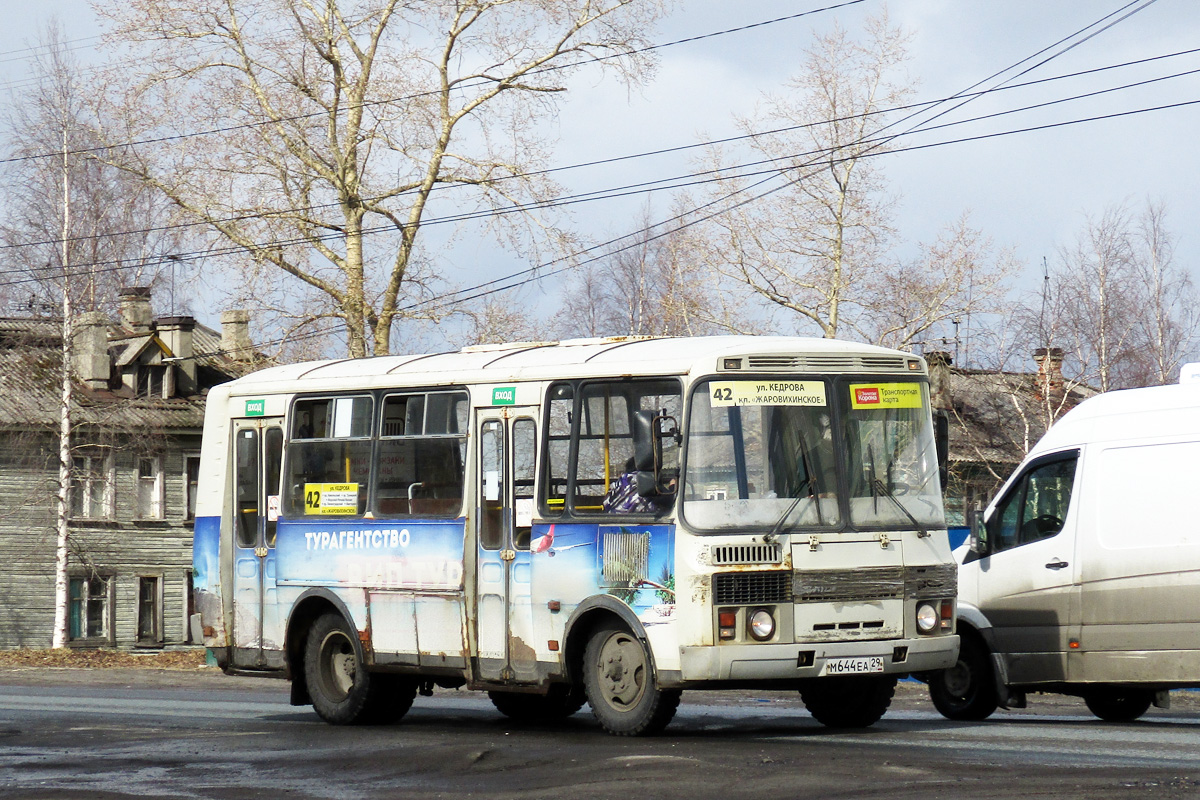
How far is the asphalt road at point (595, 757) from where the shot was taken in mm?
9234

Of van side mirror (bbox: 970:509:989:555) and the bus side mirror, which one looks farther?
van side mirror (bbox: 970:509:989:555)

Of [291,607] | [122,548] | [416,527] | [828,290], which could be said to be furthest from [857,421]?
[122,548]

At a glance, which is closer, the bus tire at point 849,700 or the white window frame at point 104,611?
the bus tire at point 849,700

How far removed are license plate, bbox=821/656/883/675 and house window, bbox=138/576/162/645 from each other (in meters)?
39.7

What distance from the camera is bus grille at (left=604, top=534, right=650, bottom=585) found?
1180cm

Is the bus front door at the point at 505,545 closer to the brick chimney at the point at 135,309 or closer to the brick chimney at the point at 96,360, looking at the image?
the brick chimney at the point at 96,360

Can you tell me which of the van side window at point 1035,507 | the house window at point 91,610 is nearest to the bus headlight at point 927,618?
the van side window at point 1035,507

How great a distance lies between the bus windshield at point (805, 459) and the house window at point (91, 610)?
3791 cm

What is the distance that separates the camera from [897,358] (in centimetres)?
1253

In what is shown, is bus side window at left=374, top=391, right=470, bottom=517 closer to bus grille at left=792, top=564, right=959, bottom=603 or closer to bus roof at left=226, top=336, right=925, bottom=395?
bus roof at left=226, top=336, right=925, bottom=395

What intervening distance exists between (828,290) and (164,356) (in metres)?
20.2

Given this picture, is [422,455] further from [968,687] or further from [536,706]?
[968,687]

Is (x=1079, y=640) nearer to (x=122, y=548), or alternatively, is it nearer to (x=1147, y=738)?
(x=1147, y=738)

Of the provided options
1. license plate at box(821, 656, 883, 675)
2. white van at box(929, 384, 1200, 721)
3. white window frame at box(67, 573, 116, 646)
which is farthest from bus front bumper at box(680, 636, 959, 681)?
white window frame at box(67, 573, 116, 646)
